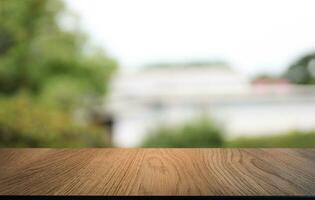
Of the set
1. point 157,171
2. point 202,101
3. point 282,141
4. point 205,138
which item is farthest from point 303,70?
point 157,171

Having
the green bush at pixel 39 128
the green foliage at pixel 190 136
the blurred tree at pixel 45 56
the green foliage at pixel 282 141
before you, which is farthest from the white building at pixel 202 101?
the green bush at pixel 39 128

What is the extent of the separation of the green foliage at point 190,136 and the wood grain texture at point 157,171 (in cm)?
529

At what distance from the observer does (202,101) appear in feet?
22.7

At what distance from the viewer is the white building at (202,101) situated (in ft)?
22.3

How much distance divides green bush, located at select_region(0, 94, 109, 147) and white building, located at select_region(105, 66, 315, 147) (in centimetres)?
62

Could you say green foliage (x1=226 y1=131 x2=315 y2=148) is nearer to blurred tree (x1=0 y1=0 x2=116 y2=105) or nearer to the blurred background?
the blurred background

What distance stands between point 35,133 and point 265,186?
5.42 metres

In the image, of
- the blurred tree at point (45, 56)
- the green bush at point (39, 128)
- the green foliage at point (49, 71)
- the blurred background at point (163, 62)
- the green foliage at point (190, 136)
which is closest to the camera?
the green bush at point (39, 128)

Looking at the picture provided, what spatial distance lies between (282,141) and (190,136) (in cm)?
151

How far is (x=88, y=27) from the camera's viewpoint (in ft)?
23.2

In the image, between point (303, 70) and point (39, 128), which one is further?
point (303, 70)

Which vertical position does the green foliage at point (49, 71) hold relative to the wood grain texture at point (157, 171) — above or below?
above

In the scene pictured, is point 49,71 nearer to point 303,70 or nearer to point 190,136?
point 190,136

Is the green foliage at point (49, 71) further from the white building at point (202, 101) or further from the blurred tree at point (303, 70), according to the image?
the blurred tree at point (303, 70)
